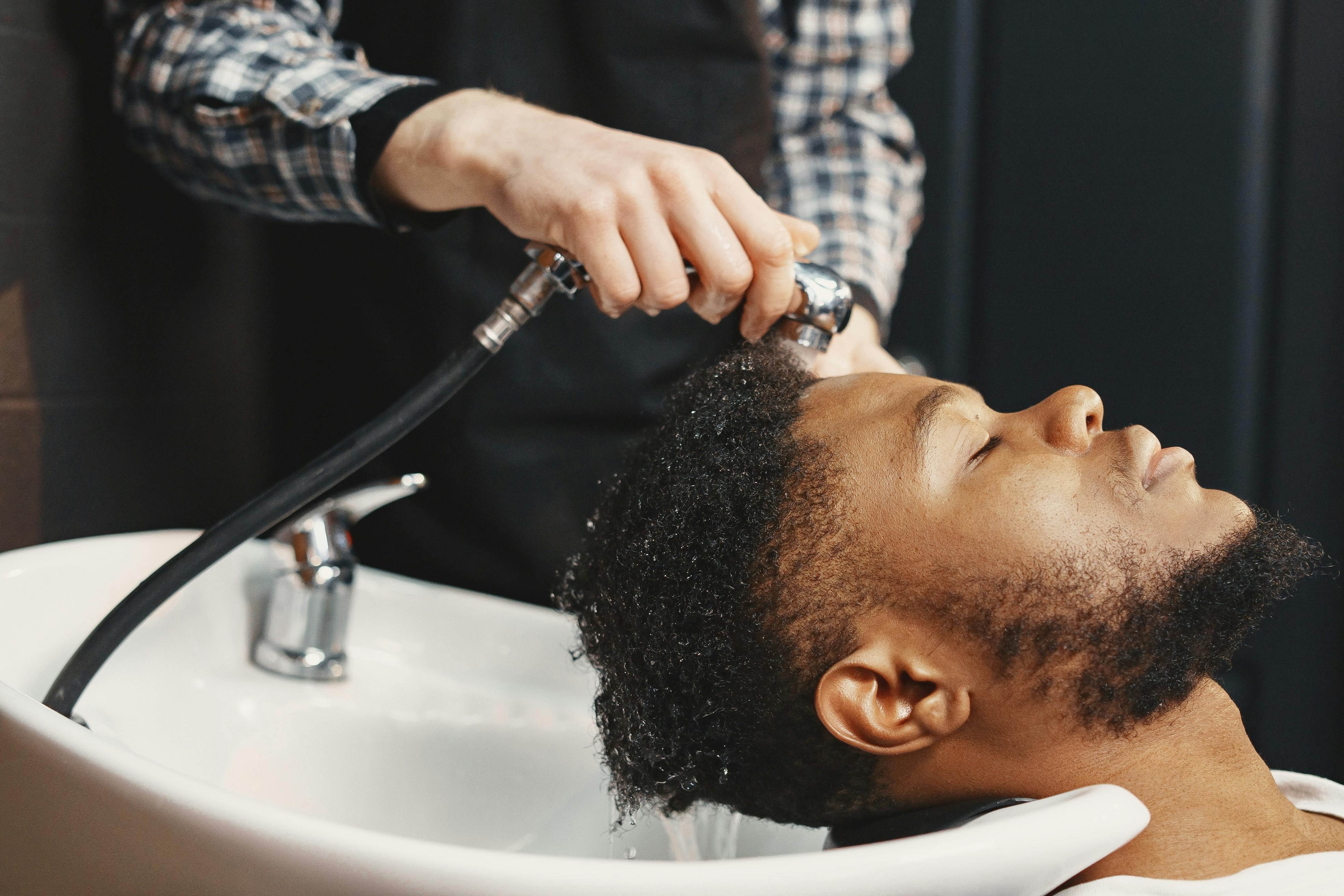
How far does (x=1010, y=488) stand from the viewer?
61 cm

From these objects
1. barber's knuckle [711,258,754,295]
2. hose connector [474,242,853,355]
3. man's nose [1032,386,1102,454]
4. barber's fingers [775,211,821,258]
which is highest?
barber's fingers [775,211,821,258]

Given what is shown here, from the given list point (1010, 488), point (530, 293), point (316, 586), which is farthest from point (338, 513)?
point (1010, 488)

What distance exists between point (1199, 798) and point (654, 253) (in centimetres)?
45

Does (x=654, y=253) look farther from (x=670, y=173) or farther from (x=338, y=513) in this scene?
(x=338, y=513)

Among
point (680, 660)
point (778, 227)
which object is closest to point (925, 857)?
point (680, 660)

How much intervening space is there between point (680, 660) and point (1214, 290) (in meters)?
1.04

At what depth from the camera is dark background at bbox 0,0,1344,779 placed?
865 mm

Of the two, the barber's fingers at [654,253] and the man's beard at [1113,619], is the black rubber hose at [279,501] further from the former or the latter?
the man's beard at [1113,619]

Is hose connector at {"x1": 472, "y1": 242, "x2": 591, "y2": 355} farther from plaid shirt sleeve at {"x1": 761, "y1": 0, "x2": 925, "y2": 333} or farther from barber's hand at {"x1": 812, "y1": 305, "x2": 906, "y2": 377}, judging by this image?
plaid shirt sleeve at {"x1": 761, "y1": 0, "x2": 925, "y2": 333}

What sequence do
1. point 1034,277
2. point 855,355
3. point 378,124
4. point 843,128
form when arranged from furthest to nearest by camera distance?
1. point 1034,277
2. point 843,128
3. point 855,355
4. point 378,124

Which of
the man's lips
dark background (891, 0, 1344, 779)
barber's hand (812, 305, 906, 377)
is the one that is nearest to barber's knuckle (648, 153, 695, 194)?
barber's hand (812, 305, 906, 377)

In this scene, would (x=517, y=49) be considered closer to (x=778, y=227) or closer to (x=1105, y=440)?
(x=778, y=227)

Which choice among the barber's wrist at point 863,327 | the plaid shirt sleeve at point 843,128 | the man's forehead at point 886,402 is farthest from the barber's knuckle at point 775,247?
the plaid shirt sleeve at point 843,128

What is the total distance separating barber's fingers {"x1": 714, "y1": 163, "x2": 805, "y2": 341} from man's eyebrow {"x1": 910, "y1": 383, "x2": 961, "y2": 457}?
Answer: 0.11 metres
